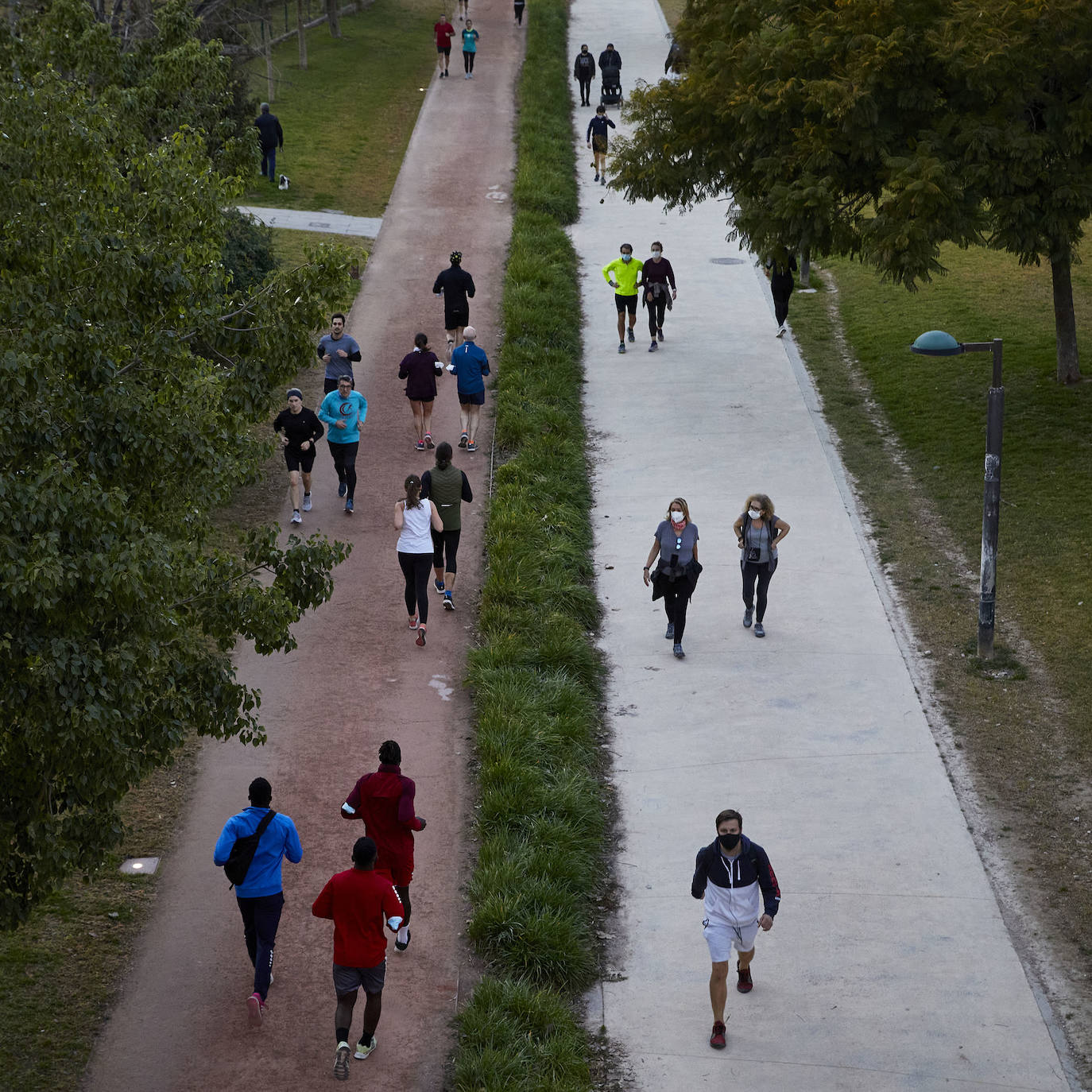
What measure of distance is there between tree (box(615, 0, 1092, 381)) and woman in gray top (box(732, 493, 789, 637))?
15.0 ft

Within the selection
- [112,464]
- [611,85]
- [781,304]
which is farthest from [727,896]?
[611,85]

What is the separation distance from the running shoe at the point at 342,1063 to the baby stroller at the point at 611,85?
3022 cm

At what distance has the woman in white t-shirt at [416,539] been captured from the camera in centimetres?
1329

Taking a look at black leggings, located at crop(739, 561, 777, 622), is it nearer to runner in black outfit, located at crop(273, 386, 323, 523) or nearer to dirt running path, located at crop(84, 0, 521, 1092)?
dirt running path, located at crop(84, 0, 521, 1092)

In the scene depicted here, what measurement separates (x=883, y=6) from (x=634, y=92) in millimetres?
4045

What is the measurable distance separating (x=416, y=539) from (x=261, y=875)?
529 centimetres

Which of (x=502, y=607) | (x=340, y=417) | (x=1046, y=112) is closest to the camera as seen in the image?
(x=502, y=607)

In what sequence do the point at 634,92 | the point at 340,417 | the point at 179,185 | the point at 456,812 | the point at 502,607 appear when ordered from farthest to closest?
the point at 634,92, the point at 340,417, the point at 502,607, the point at 456,812, the point at 179,185

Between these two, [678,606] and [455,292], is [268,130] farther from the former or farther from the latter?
[678,606]

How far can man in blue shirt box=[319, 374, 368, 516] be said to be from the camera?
51.2ft

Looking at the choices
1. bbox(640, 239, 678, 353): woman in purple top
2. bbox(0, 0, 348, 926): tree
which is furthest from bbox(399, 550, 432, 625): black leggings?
bbox(640, 239, 678, 353): woman in purple top

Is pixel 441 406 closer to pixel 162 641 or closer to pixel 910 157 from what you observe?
pixel 910 157

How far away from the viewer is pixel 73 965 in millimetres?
9164

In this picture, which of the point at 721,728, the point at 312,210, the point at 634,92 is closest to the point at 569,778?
the point at 721,728
